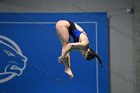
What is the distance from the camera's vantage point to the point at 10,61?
15.7ft

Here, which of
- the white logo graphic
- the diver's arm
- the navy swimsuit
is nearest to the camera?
the diver's arm

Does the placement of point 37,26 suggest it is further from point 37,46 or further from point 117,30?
point 117,30

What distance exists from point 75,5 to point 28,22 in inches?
29.7

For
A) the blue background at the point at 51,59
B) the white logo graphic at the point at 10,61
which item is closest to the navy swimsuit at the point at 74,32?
the blue background at the point at 51,59

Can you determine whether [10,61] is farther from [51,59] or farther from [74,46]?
[74,46]

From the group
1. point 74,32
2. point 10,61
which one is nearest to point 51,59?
point 10,61

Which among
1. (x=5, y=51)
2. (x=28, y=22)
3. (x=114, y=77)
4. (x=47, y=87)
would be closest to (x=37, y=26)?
(x=28, y=22)

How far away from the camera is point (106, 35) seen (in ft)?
15.9

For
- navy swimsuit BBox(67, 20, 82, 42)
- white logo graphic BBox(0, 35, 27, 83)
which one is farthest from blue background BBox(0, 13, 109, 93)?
navy swimsuit BBox(67, 20, 82, 42)

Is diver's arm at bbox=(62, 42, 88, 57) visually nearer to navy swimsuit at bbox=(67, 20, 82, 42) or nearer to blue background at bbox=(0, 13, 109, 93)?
navy swimsuit at bbox=(67, 20, 82, 42)

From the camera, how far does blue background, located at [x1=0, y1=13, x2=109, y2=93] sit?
480 centimetres

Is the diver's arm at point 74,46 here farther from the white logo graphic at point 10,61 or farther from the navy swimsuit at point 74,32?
the white logo graphic at point 10,61

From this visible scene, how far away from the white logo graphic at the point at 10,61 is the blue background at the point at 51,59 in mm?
61

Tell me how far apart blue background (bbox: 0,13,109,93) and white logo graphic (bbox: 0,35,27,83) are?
0.20ft
